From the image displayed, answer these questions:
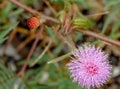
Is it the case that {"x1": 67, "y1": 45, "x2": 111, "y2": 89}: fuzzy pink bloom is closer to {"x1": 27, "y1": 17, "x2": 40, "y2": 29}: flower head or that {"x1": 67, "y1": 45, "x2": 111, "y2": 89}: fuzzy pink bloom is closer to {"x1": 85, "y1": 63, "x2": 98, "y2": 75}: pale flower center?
{"x1": 85, "y1": 63, "x2": 98, "y2": 75}: pale flower center

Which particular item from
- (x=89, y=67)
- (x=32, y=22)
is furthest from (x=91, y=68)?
(x=32, y=22)

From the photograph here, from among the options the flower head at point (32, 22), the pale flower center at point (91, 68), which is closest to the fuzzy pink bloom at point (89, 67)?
the pale flower center at point (91, 68)

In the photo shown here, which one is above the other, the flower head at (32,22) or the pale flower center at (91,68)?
the flower head at (32,22)

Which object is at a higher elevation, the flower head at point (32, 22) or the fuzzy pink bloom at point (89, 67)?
the flower head at point (32, 22)

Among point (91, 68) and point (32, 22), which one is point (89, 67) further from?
point (32, 22)

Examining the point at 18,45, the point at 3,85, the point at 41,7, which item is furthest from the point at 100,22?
the point at 3,85

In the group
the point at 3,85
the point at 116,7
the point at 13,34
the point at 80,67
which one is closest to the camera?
the point at 80,67

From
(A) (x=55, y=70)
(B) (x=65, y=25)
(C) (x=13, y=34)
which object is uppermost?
(B) (x=65, y=25)

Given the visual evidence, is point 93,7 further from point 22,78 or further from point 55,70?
point 22,78

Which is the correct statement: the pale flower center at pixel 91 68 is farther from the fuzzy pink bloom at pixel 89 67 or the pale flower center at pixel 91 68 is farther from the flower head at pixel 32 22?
the flower head at pixel 32 22
